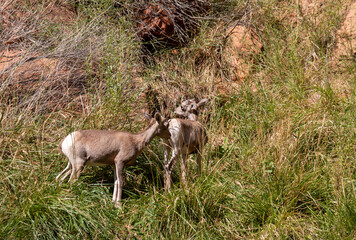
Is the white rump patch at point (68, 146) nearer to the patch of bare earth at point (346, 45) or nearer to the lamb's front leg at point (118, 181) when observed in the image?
the lamb's front leg at point (118, 181)

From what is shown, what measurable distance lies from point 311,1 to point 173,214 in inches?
262

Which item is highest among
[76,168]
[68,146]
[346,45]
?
[346,45]

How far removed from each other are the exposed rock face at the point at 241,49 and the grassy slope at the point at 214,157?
19 cm

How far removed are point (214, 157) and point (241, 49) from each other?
11.7ft

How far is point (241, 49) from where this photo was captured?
923 centimetres

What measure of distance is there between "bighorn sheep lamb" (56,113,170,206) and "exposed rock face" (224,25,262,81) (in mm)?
3550

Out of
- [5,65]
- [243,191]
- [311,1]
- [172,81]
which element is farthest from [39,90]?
[311,1]

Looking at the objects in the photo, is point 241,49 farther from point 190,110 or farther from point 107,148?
point 107,148

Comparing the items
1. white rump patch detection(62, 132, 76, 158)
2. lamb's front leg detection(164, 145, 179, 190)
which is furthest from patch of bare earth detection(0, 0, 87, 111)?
lamb's front leg detection(164, 145, 179, 190)

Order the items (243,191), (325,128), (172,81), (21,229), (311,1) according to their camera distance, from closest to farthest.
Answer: (21,229) → (243,191) → (325,128) → (172,81) → (311,1)

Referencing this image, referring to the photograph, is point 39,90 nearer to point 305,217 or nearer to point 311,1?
point 305,217

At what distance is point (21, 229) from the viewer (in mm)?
4750

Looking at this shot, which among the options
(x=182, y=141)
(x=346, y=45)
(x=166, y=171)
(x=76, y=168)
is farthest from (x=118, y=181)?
(x=346, y=45)

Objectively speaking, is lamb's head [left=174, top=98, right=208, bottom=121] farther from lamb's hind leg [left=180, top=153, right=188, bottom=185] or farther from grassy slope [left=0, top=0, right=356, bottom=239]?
lamb's hind leg [left=180, top=153, right=188, bottom=185]
